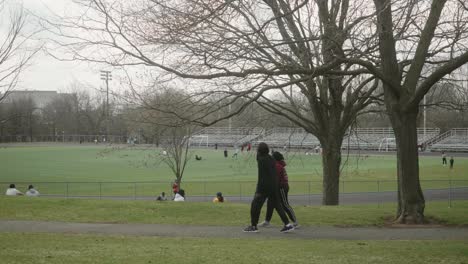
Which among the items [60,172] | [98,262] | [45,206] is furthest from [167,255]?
[60,172]

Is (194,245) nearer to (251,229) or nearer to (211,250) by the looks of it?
(211,250)

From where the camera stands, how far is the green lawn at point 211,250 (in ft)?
26.5

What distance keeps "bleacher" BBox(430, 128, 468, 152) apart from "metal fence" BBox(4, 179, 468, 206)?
4468 cm

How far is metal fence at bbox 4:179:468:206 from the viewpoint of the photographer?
1190 inches

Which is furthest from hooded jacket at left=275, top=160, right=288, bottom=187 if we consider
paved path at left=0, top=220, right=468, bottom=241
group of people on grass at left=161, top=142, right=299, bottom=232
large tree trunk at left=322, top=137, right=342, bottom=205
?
large tree trunk at left=322, top=137, right=342, bottom=205

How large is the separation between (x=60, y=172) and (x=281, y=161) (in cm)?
3983

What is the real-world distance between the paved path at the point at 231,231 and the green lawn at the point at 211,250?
847 millimetres

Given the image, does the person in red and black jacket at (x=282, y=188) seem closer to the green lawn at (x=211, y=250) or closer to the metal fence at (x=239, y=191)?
the green lawn at (x=211, y=250)

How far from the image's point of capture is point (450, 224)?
13617 mm

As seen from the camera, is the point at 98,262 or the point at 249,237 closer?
the point at 98,262

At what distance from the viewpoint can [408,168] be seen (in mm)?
13883

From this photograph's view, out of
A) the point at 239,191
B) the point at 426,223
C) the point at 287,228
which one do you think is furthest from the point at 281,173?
the point at 239,191

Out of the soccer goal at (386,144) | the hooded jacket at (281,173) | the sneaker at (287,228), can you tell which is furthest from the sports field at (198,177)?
the soccer goal at (386,144)

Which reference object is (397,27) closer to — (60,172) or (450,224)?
(450,224)
